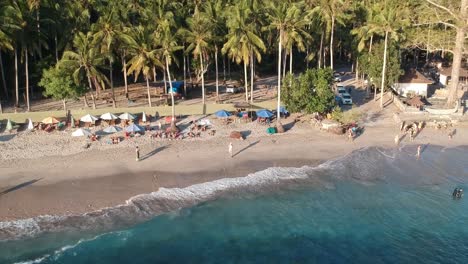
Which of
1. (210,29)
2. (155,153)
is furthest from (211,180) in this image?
(210,29)

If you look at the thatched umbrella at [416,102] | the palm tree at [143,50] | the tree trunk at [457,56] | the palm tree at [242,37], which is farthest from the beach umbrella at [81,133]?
the tree trunk at [457,56]

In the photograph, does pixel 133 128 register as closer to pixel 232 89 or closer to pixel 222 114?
pixel 222 114

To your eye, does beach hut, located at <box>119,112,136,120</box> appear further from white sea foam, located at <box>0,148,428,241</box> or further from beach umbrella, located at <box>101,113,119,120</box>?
white sea foam, located at <box>0,148,428,241</box>

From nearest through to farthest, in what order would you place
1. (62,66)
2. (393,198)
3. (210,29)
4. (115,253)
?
(115,253) < (393,198) < (62,66) < (210,29)

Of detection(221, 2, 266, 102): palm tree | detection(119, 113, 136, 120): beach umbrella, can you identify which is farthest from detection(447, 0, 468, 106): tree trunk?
detection(119, 113, 136, 120): beach umbrella

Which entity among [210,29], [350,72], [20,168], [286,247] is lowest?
[286,247]

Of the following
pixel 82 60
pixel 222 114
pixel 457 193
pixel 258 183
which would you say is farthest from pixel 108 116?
pixel 457 193

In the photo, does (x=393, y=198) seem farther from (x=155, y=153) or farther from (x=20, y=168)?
(x=20, y=168)
